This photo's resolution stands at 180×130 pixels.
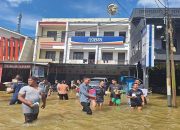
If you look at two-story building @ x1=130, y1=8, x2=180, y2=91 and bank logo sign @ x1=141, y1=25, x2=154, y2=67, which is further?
two-story building @ x1=130, y1=8, x2=180, y2=91

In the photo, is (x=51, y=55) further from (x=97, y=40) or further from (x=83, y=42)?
(x=97, y=40)

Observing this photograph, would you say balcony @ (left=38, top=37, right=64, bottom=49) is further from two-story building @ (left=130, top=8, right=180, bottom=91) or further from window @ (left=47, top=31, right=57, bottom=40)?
two-story building @ (left=130, top=8, right=180, bottom=91)

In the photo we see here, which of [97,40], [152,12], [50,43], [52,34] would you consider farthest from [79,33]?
[152,12]

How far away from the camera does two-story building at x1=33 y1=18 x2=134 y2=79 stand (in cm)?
4112

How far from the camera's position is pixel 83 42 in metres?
41.9

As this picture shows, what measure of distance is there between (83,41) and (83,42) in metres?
0.14

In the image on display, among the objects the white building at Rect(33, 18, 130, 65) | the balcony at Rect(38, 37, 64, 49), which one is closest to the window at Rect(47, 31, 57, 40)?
the white building at Rect(33, 18, 130, 65)

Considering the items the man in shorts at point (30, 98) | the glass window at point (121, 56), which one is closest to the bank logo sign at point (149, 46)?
the glass window at point (121, 56)

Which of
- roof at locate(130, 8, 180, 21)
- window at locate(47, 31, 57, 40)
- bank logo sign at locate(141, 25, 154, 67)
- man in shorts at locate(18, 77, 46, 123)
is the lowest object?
man in shorts at locate(18, 77, 46, 123)

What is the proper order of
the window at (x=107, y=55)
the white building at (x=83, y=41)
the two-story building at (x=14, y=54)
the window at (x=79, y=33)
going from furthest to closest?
the window at (x=79, y=33) < the window at (x=107, y=55) < the white building at (x=83, y=41) < the two-story building at (x=14, y=54)

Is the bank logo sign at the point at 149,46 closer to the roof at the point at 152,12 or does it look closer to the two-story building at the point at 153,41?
the two-story building at the point at 153,41

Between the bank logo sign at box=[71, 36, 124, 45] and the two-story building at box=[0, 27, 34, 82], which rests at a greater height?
the bank logo sign at box=[71, 36, 124, 45]

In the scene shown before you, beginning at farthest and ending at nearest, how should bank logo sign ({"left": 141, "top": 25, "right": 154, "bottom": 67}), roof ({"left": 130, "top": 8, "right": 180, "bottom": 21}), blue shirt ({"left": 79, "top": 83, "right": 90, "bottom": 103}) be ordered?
roof ({"left": 130, "top": 8, "right": 180, "bottom": 21})
bank logo sign ({"left": 141, "top": 25, "right": 154, "bottom": 67})
blue shirt ({"left": 79, "top": 83, "right": 90, "bottom": 103})

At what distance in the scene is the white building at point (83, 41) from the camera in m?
41.3
